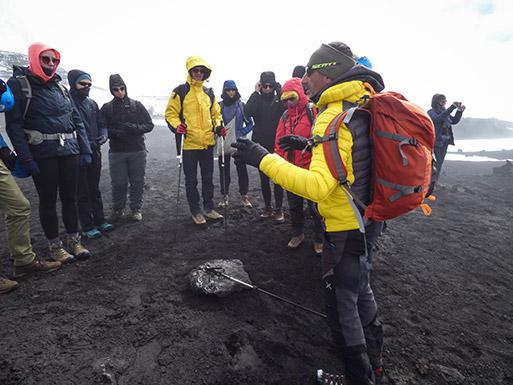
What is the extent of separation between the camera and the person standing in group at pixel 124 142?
598 centimetres

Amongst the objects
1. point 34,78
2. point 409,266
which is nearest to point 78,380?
point 34,78

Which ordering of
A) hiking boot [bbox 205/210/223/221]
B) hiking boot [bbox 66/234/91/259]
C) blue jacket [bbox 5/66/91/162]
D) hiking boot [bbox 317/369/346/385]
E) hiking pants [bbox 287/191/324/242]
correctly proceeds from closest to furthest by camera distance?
hiking boot [bbox 317/369/346/385], blue jacket [bbox 5/66/91/162], hiking boot [bbox 66/234/91/259], hiking pants [bbox 287/191/324/242], hiking boot [bbox 205/210/223/221]

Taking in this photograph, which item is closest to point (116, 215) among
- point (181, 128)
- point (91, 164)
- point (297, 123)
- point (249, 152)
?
point (91, 164)

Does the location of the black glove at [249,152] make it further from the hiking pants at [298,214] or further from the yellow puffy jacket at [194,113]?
the yellow puffy jacket at [194,113]

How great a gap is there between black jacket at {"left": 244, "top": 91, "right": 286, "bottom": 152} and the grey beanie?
13.4 feet

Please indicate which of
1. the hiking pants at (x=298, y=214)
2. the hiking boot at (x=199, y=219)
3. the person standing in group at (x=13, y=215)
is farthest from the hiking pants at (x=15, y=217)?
the hiking pants at (x=298, y=214)

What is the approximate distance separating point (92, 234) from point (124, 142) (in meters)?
2.09

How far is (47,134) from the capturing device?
4.11m

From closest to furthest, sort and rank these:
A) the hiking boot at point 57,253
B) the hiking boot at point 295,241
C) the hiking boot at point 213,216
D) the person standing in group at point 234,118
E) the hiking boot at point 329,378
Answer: the hiking boot at point 329,378
the hiking boot at point 57,253
the hiking boot at point 295,241
the hiking boot at point 213,216
the person standing in group at point 234,118

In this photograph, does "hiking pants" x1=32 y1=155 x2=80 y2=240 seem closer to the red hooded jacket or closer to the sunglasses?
the sunglasses

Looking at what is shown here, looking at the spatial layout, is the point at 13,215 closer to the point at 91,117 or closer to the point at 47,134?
the point at 47,134

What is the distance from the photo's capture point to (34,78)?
Result: 400 cm

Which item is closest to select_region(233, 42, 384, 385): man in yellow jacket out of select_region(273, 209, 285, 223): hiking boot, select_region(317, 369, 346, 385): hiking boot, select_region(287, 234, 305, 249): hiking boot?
select_region(317, 369, 346, 385): hiking boot

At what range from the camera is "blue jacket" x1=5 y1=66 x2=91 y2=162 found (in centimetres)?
383
